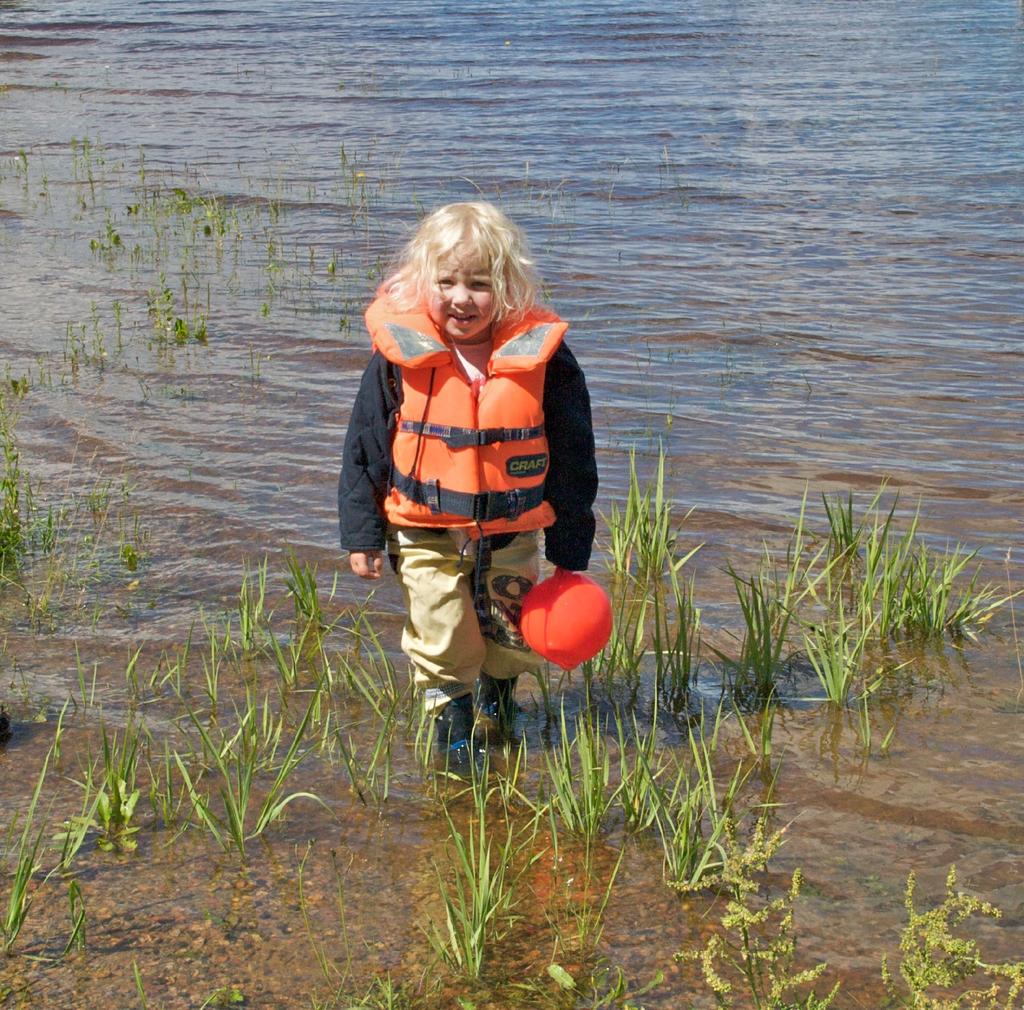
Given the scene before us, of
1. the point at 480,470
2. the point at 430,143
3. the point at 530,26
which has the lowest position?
the point at 480,470

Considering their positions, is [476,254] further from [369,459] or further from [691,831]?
[691,831]

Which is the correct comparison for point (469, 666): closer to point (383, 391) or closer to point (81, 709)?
point (383, 391)

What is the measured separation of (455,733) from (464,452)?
0.88 meters

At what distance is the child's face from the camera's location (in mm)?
3914

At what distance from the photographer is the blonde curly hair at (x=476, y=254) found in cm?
390

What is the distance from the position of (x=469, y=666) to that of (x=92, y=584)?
191cm

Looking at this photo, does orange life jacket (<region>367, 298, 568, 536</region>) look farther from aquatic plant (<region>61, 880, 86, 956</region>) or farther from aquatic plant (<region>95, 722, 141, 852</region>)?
aquatic plant (<region>61, 880, 86, 956</region>)

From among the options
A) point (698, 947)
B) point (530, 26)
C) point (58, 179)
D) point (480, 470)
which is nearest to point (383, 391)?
point (480, 470)

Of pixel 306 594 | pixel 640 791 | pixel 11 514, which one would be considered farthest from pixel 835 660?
pixel 11 514

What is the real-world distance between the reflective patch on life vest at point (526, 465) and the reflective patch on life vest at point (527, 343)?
0.95 ft

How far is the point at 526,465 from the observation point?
399cm

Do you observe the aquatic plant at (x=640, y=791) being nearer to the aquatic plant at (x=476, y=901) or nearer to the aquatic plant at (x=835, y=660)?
the aquatic plant at (x=476, y=901)

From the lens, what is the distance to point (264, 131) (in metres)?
15.7

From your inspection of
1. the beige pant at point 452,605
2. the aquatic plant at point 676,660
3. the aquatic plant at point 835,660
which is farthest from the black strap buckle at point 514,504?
the aquatic plant at point 835,660
